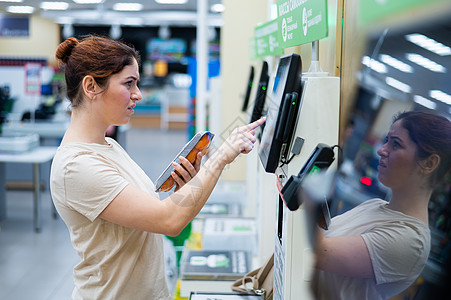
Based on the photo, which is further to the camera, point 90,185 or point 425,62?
point 90,185

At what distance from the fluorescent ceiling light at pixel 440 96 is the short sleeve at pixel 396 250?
0.21 meters

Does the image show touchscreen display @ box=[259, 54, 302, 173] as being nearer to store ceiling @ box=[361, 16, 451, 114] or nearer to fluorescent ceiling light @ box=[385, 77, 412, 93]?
store ceiling @ box=[361, 16, 451, 114]

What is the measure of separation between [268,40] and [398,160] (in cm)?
178

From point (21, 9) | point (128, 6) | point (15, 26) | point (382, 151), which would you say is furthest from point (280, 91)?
point (21, 9)

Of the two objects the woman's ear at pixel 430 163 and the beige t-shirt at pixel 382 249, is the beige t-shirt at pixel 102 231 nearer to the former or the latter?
the beige t-shirt at pixel 382 249

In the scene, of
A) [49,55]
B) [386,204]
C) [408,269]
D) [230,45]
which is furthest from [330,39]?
[49,55]

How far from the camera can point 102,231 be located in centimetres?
163

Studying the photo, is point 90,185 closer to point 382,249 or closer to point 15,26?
point 382,249

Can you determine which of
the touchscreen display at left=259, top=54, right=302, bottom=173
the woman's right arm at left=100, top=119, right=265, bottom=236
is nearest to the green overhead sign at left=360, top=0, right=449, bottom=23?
the touchscreen display at left=259, top=54, right=302, bottom=173

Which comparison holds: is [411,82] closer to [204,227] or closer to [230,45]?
[204,227]

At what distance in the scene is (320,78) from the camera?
1.36 meters

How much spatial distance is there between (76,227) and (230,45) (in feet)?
15.1

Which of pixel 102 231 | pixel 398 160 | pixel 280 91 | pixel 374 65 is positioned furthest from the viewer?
pixel 102 231

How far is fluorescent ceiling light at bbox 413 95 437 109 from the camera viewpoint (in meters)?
0.76
